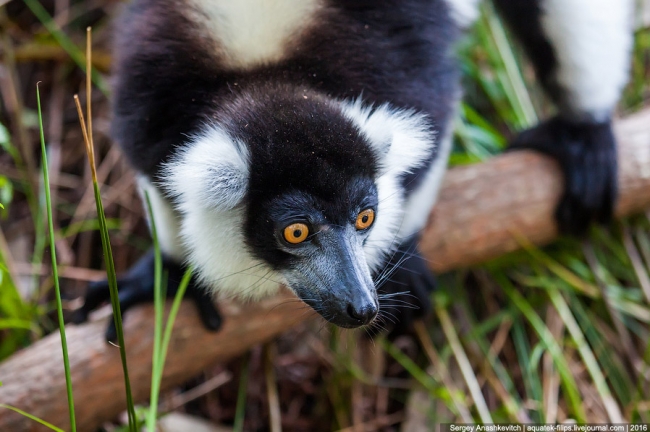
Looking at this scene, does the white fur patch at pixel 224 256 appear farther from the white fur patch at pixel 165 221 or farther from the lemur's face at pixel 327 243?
the white fur patch at pixel 165 221

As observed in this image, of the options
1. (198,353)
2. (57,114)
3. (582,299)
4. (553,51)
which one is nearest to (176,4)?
(198,353)

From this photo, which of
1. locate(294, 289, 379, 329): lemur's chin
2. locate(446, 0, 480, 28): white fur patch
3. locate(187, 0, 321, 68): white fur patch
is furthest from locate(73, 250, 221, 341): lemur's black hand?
locate(446, 0, 480, 28): white fur patch

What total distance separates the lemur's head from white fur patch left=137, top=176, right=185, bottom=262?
0.27 metres

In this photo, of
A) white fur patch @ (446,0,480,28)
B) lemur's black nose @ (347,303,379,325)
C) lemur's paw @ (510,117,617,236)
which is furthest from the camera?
lemur's paw @ (510,117,617,236)

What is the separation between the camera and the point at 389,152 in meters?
2.21

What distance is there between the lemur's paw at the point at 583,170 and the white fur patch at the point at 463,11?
742 millimetres

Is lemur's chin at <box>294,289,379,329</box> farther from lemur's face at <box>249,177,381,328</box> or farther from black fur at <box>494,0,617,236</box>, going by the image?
black fur at <box>494,0,617,236</box>

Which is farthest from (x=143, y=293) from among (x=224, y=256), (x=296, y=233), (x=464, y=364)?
(x=464, y=364)

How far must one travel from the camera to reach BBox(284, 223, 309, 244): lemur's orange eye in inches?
81.5

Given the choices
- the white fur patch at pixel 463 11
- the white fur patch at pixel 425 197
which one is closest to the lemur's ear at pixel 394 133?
the white fur patch at pixel 425 197

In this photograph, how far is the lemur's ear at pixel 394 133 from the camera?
84.7 inches

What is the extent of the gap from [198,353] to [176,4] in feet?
4.67

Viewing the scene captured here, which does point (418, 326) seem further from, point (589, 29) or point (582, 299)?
point (589, 29)

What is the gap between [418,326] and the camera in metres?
3.51
